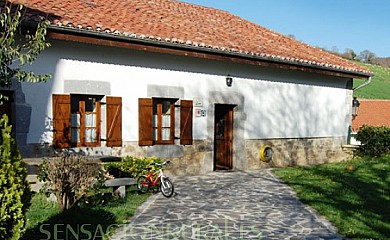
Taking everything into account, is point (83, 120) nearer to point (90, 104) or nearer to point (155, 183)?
point (90, 104)

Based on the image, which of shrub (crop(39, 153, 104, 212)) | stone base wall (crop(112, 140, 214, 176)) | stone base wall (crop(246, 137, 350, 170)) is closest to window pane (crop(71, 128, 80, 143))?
stone base wall (crop(112, 140, 214, 176))

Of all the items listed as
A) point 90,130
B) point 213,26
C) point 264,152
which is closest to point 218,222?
point 90,130

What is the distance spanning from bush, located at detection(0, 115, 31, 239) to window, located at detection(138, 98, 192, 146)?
6253 millimetres

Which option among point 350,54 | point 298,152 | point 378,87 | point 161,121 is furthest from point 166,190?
point 350,54

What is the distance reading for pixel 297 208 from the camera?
7.53 m

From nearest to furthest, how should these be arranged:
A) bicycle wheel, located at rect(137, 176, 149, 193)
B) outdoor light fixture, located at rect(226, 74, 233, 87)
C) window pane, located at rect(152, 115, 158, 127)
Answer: bicycle wheel, located at rect(137, 176, 149, 193) < window pane, located at rect(152, 115, 158, 127) < outdoor light fixture, located at rect(226, 74, 233, 87)

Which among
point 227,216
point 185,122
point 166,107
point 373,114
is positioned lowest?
point 227,216

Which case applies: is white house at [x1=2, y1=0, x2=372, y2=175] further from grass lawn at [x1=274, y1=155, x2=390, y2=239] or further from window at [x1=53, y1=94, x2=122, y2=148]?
grass lawn at [x1=274, y1=155, x2=390, y2=239]

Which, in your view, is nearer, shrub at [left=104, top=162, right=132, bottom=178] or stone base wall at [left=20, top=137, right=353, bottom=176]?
shrub at [left=104, top=162, right=132, bottom=178]

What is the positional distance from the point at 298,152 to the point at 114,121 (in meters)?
6.87

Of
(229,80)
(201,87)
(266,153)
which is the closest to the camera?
(201,87)

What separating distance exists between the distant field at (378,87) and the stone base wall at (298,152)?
936 inches

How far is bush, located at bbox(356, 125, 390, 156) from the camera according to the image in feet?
48.7

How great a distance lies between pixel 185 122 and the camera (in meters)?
11.1
